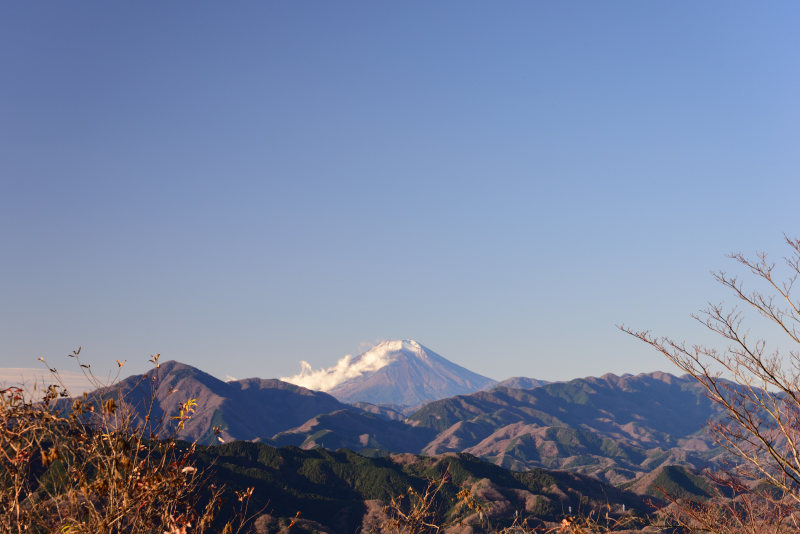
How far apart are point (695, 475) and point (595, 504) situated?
6365cm

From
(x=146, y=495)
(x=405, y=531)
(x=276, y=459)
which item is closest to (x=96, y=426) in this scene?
(x=146, y=495)

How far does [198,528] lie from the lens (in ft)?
29.3

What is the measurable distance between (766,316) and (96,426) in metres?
15.8

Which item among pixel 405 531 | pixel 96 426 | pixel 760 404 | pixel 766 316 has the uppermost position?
pixel 766 316

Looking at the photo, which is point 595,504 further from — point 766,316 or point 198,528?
point 198,528

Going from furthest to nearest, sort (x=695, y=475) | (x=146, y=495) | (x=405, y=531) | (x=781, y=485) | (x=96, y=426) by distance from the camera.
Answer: (x=695, y=475)
(x=781, y=485)
(x=405, y=531)
(x=96, y=426)
(x=146, y=495)

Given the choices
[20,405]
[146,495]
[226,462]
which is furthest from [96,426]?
[226,462]

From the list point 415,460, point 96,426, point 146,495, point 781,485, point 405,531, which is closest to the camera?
point 146,495

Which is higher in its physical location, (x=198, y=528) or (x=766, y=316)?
(x=766, y=316)

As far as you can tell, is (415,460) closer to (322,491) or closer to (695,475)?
(322,491)

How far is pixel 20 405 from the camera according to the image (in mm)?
7449

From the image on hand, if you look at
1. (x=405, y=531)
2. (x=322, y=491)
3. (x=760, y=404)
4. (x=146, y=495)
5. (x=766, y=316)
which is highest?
(x=766, y=316)

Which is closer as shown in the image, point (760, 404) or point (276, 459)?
point (760, 404)

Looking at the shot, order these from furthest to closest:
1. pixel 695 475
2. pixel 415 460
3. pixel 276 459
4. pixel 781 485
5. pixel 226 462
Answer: pixel 695 475 < pixel 415 460 < pixel 276 459 < pixel 226 462 < pixel 781 485
